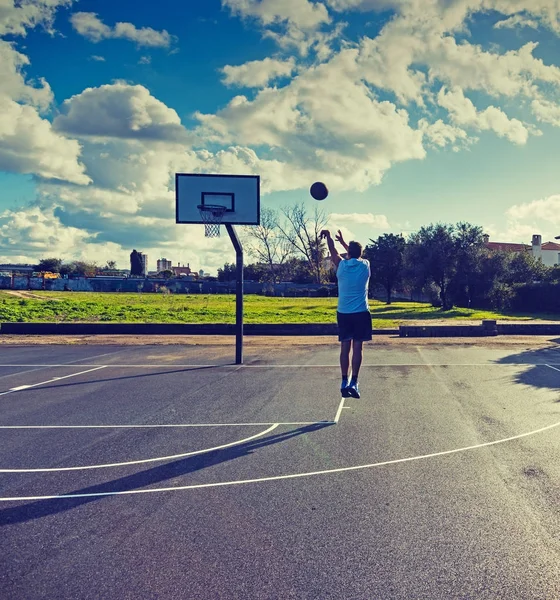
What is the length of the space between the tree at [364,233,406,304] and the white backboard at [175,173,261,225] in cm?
3342

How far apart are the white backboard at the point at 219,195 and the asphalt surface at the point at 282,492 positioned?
4855mm

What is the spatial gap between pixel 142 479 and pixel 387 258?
42.9m

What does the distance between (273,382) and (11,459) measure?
551 centimetres

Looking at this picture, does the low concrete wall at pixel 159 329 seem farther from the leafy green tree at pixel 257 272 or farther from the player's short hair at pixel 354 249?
the leafy green tree at pixel 257 272

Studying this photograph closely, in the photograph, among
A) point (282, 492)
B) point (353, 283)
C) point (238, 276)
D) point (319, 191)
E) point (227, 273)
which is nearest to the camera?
point (282, 492)

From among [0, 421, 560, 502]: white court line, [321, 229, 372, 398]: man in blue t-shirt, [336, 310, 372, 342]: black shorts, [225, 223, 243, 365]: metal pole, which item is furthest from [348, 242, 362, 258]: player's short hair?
[225, 223, 243, 365]: metal pole

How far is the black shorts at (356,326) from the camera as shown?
7012mm

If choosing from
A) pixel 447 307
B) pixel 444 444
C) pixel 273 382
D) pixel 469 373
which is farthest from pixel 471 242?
pixel 444 444

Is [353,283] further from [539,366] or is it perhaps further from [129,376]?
[539,366]

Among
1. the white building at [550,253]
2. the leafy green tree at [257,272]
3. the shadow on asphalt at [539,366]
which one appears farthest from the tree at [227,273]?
the shadow on asphalt at [539,366]

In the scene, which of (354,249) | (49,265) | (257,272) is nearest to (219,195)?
(354,249)

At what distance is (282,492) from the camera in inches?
180

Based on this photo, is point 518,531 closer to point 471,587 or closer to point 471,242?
point 471,587

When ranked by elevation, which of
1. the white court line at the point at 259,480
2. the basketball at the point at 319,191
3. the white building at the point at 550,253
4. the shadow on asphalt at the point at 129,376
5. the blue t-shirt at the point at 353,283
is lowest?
the shadow on asphalt at the point at 129,376
